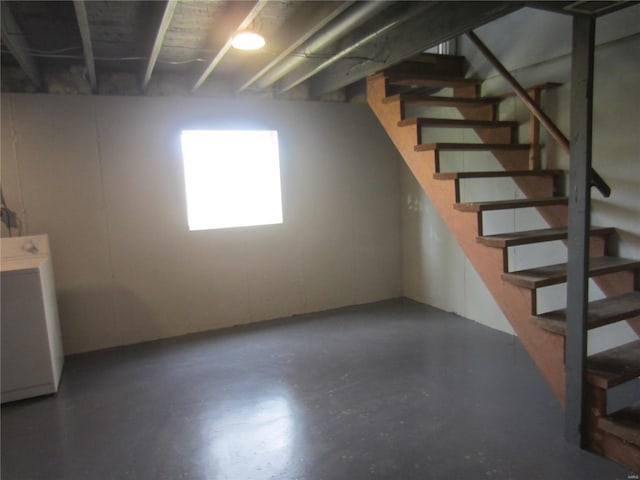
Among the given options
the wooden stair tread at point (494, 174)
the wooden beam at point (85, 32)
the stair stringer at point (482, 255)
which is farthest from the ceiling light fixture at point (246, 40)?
the wooden stair tread at point (494, 174)

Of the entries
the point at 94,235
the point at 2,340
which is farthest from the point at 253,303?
the point at 2,340

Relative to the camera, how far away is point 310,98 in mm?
4488

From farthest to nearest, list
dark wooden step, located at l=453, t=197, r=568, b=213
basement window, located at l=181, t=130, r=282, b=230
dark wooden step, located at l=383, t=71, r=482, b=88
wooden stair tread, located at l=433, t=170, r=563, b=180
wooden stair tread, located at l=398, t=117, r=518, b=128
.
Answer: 1. basement window, located at l=181, t=130, r=282, b=230
2. dark wooden step, located at l=383, t=71, r=482, b=88
3. wooden stair tread, located at l=398, t=117, r=518, b=128
4. wooden stair tread, located at l=433, t=170, r=563, b=180
5. dark wooden step, located at l=453, t=197, r=568, b=213

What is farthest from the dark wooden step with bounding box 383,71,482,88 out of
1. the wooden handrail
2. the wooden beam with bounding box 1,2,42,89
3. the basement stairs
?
the wooden beam with bounding box 1,2,42,89

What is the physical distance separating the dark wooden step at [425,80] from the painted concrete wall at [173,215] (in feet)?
4.45

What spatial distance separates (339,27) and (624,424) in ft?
8.50

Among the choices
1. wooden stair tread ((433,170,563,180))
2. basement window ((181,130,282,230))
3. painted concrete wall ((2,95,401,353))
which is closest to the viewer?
wooden stair tread ((433,170,563,180))

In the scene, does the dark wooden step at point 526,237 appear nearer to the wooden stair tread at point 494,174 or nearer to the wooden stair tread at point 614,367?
the wooden stair tread at point 494,174

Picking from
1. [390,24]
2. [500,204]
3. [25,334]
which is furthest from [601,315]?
[25,334]

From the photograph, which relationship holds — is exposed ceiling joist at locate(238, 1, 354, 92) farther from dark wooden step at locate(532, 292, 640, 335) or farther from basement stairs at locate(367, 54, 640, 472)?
dark wooden step at locate(532, 292, 640, 335)

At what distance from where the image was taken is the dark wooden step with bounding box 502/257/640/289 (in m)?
2.33

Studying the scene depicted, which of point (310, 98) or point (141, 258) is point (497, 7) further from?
point (141, 258)

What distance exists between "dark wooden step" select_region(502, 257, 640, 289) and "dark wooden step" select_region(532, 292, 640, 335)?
179 mm

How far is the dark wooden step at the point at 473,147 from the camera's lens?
9.61ft
